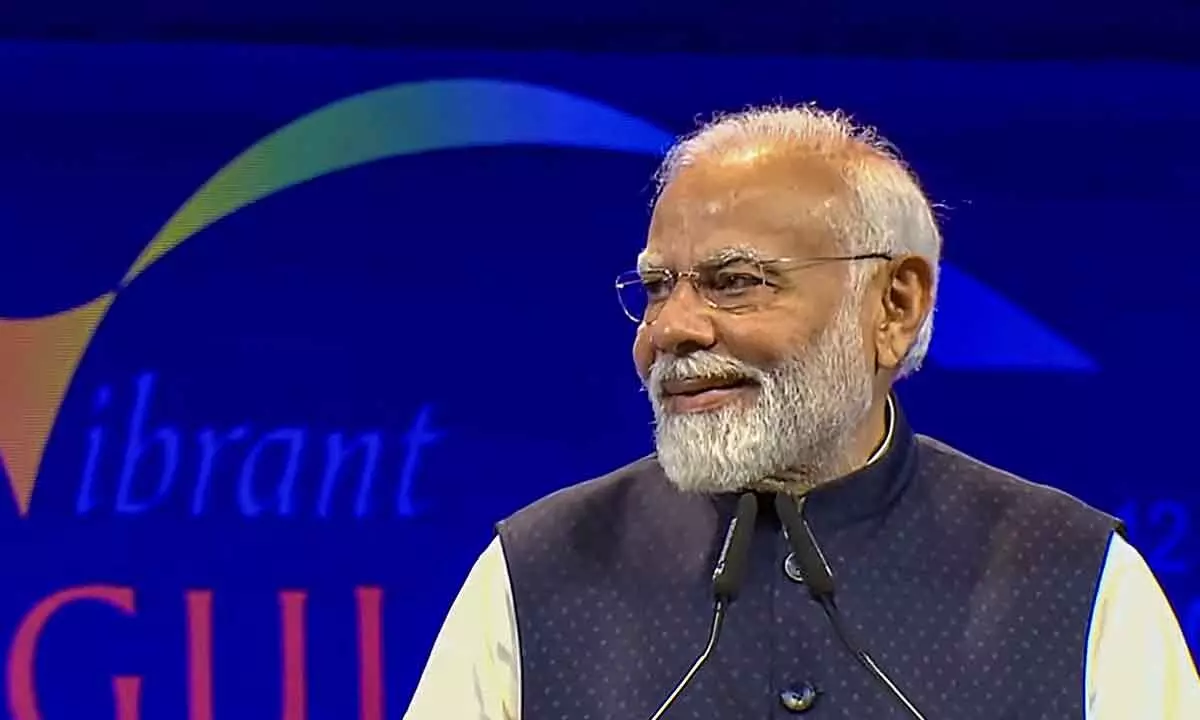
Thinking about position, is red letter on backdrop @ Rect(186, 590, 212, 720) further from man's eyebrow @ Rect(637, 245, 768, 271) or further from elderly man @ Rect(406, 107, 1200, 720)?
man's eyebrow @ Rect(637, 245, 768, 271)

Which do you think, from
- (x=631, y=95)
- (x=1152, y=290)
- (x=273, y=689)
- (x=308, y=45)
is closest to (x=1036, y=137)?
(x=1152, y=290)

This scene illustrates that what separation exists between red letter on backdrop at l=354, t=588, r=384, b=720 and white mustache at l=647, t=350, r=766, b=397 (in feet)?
2.69

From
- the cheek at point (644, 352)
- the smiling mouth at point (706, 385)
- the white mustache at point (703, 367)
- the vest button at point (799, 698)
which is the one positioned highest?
the cheek at point (644, 352)

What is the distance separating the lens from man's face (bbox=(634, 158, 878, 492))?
137cm

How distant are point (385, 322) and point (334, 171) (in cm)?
20

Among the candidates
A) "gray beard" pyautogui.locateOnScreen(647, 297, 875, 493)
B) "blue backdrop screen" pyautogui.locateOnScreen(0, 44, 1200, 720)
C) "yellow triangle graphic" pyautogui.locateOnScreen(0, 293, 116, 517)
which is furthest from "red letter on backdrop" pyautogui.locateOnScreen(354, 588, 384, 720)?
"gray beard" pyautogui.locateOnScreen(647, 297, 875, 493)

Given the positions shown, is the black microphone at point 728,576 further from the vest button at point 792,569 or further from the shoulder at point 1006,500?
the shoulder at point 1006,500

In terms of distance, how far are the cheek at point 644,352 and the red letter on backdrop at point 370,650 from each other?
0.79 m

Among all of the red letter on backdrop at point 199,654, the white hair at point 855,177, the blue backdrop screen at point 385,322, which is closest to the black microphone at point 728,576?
the white hair at point 855,177

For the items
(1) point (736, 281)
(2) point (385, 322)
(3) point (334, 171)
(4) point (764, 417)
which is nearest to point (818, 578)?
(4) point (764, 417)

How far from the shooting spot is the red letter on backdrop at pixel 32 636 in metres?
2.01

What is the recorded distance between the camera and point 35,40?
2.02 m

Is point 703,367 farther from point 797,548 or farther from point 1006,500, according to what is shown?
point 1006,500

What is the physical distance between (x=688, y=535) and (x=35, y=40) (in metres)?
1.10
